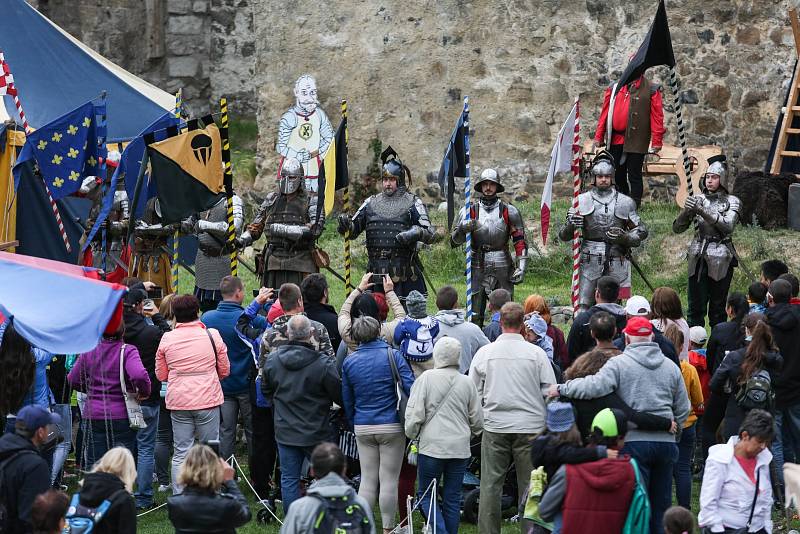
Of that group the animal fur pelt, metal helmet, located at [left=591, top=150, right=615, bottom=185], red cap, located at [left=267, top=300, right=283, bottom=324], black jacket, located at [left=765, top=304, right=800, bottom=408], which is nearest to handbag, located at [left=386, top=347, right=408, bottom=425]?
red cap, located at [left=267, top=300, right=283, bottom=324]

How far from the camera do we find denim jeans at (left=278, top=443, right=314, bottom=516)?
816cm

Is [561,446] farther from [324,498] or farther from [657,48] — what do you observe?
[657,48]

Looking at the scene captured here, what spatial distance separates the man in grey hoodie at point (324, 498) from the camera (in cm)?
595

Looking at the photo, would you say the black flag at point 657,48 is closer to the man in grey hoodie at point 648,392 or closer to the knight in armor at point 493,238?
the knight in armor at point 493,238

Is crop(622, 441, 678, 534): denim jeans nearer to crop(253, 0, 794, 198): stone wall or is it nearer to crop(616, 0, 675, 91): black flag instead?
crop(616, 0, 675, 91): black flag

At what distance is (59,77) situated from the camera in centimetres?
1375

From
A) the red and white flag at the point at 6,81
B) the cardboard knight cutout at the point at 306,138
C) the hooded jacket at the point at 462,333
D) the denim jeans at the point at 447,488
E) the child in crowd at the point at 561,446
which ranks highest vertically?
the red and white flag at the point at 6,81

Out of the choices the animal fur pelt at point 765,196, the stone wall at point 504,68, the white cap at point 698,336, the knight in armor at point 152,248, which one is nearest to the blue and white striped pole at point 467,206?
the white cap at point 698,336

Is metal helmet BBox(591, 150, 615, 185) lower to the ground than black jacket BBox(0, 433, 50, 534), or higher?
higher

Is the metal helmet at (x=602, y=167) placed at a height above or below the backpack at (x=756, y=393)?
above

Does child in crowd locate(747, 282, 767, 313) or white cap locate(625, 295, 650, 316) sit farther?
child in crowd locate(747, 282, 767, 313)

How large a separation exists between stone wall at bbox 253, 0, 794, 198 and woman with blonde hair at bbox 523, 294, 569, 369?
777 centimetres

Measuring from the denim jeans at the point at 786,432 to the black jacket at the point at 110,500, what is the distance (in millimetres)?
4309

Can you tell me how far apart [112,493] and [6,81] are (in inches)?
264
